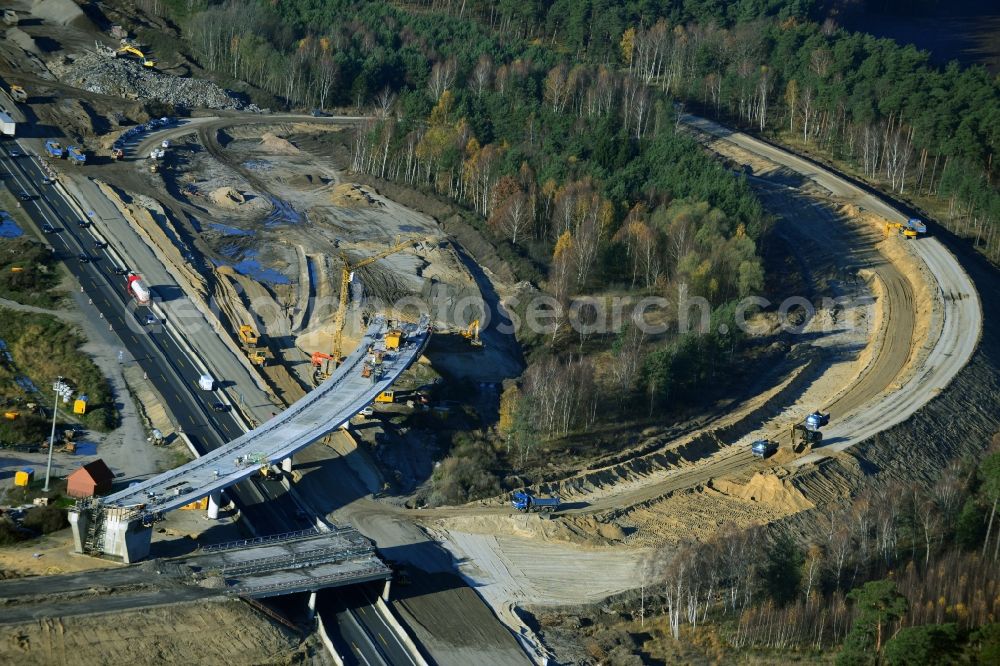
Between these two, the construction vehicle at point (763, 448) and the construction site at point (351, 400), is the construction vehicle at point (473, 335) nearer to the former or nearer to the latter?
the construction site at point (351, 400)

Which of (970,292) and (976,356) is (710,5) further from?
(976,356)

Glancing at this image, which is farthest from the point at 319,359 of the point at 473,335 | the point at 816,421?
the point at 816,421

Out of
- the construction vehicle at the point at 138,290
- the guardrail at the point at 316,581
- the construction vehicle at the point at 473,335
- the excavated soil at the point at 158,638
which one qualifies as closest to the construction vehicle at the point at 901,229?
the construction vehicle at the point at 473,335

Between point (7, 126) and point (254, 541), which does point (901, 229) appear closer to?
point (254, 541)

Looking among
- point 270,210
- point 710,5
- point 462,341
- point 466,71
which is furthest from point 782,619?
point 710,5

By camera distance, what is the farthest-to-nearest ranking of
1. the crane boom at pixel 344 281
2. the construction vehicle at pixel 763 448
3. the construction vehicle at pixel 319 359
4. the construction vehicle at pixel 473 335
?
the construction vehicle at pixel 473 335 → the crane boom at pixel 344 281 → the construction vehicle at pixel 319 359 → the construction vehicle at pixel 763 448
